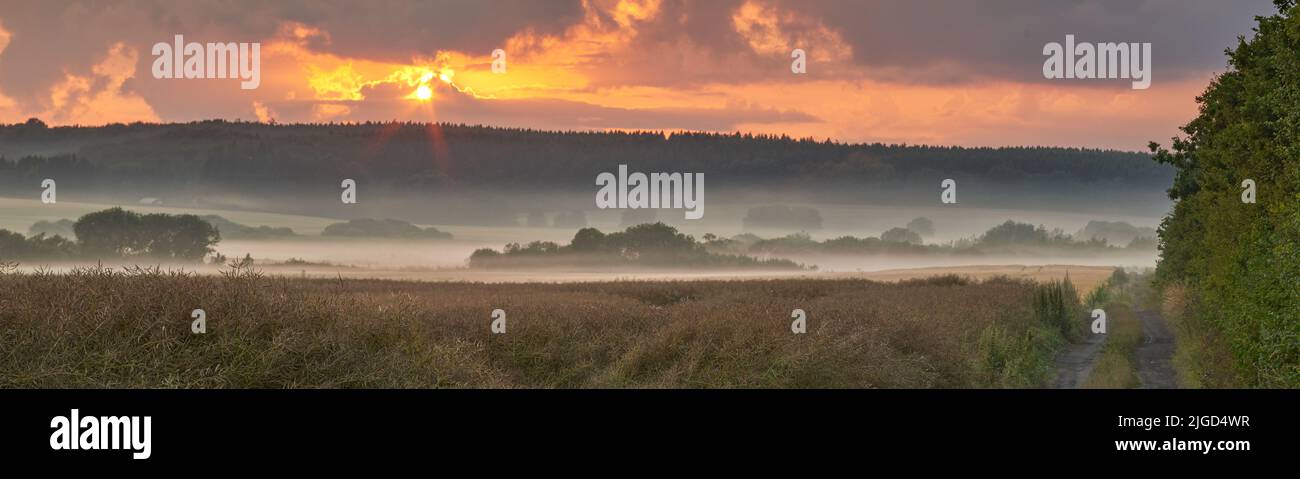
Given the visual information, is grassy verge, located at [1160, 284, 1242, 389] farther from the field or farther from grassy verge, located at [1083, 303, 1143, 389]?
the field

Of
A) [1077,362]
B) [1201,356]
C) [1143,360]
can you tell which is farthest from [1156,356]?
[1201,356]

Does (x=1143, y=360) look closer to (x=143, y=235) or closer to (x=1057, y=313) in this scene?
(x=1057, y=313)

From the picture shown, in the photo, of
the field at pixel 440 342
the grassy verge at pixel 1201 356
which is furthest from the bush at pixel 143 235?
the grassy verge at pixel 1201 356

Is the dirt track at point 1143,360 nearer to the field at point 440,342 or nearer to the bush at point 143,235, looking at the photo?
the field at point 440,342

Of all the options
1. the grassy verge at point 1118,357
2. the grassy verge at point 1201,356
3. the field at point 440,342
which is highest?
the field at point 440,342

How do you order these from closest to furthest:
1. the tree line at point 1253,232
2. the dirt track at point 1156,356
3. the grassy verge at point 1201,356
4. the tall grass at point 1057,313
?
1. the tree line at point 1253,232
2. the grassy verge at point 1201,356
3. the dirt track at point 1156,356
4. the tall grass at point 1057,313

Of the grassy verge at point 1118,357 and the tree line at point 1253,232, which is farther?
the grassy verge at point 1118,357

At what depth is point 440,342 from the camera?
73.2 feet

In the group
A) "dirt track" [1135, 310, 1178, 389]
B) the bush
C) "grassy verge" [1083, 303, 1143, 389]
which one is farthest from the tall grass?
the bush

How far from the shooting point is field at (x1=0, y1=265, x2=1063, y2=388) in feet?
46.0

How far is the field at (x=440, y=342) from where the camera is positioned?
14023mm
